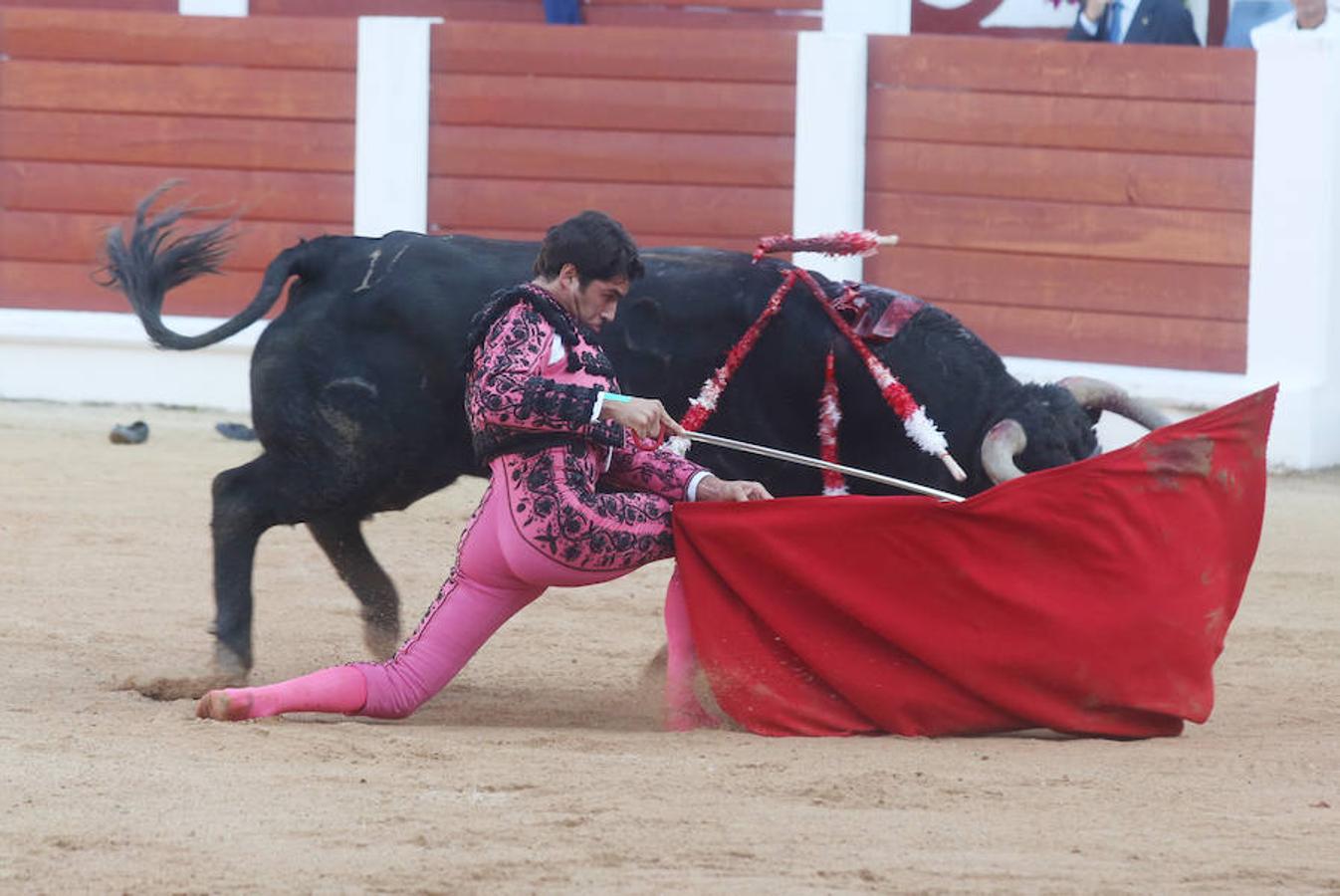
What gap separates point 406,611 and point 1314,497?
124 inches

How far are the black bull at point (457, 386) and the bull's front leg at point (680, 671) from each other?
498mm

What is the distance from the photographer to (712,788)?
293 cm

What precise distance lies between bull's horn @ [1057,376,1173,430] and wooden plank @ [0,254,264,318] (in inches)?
190

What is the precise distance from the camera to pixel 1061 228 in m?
7.59

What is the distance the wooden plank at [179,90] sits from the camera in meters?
8.18

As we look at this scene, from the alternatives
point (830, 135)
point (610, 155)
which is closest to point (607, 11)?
point (610, 155)

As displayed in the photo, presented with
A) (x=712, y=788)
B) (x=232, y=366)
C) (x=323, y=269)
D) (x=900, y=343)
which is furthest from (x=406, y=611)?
(x=232, y=366)

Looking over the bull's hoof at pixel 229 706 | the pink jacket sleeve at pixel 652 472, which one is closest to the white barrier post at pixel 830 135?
the pink jacket sleeve at pixel 652 472

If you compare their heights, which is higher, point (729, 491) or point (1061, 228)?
point (1061, 228)

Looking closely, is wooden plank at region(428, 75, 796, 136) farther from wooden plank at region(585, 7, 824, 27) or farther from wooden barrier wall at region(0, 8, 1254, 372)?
wooden plank at region(585, 7, 824, 27)

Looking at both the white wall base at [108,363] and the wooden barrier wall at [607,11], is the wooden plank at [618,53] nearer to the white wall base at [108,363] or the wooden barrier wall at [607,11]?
the wooden barrier wall at [607,11]

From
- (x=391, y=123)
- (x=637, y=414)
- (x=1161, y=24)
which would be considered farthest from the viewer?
(x=391, y=123)

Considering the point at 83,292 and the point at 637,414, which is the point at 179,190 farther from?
the point at 637,414

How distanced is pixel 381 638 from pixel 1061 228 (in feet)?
13.4
